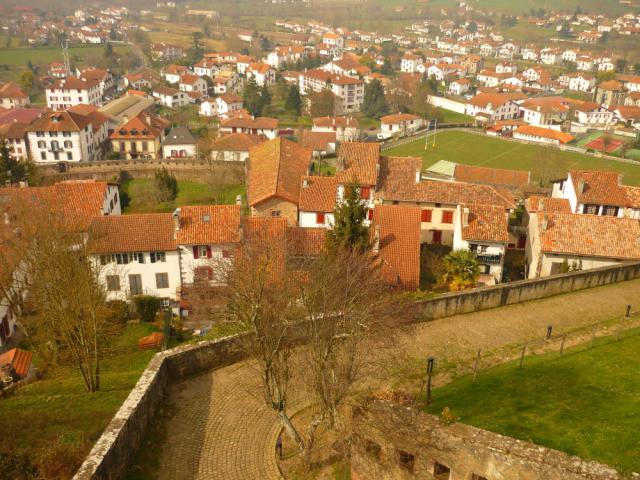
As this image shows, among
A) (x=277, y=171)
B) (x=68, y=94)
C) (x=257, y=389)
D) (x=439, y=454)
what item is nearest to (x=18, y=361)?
(x=257, y=389)

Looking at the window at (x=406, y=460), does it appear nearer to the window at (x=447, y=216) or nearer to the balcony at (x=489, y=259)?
the balcony at (x=489, y=259)

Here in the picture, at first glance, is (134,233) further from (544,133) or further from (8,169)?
(544,133)

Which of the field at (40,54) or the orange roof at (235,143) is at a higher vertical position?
the field at (40,54)

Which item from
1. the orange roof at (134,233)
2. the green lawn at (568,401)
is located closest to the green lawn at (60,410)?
the orange roof at (134,233)

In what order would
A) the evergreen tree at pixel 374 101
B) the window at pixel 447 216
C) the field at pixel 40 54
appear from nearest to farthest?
the window at pixel 447 216
the evergreen tree at pixel 374 101
the field at pixel 40 54

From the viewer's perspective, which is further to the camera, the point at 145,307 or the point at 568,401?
the point at 145,307

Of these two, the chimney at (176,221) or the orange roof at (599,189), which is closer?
the chimney at (176,221)
